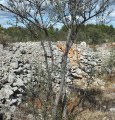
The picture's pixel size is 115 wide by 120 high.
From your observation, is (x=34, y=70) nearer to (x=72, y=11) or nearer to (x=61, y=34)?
(x=72, y=11)

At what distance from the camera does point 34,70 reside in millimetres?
13672

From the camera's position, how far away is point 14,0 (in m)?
A: 8.94

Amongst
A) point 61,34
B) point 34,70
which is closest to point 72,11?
point 34,70

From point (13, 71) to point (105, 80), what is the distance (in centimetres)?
574

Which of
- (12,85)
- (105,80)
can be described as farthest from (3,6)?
(105,80)

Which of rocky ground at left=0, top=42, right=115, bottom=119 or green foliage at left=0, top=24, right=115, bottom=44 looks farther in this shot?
rocky ground at left=0, top=42, right=115, bottom=119

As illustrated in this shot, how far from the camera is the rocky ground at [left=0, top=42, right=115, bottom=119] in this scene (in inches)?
472

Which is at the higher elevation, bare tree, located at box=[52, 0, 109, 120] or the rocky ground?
bare tree, located at box=[52, 0, 109, 120]

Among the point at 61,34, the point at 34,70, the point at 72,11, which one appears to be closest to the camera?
the point at 72,11

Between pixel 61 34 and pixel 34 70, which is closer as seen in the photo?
pixel 34 70

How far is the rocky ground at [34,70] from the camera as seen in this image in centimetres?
1200

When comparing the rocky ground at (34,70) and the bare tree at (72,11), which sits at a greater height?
the bare tree at (72,11)

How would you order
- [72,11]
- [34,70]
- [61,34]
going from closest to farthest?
[72,11]
[34,70]
[61,34]

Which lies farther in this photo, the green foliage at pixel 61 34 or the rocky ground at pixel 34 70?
the rocky ground at pixel 34 70
